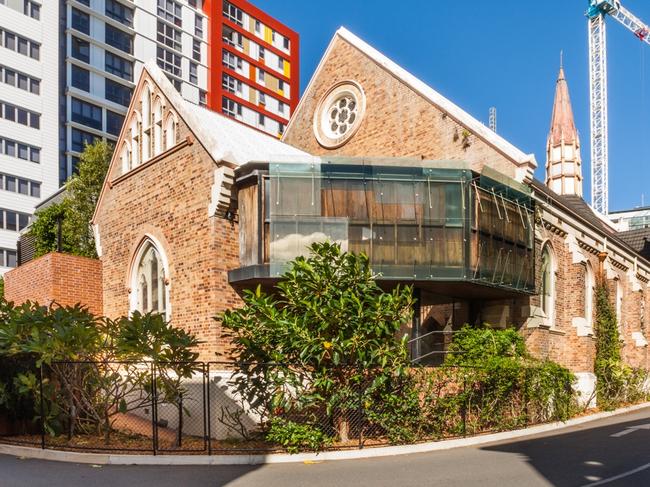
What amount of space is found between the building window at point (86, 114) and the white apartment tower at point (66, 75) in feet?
0.29

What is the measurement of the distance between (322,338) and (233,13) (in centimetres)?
6179

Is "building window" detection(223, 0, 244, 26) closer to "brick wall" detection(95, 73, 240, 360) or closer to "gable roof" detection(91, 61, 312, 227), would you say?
"gable roof" detection(91, 61, 312, 227)

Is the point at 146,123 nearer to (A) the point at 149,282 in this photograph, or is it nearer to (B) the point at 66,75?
(A) the point at 149,282

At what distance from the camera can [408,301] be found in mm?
13109

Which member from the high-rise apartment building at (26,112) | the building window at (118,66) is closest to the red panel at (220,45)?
the building window at (118,66)

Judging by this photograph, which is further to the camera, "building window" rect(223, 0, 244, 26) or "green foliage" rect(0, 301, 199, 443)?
"building window" rect(223, 0, 244, 26)

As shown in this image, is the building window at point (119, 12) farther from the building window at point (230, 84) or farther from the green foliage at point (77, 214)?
the green foliage at point (77, 214)

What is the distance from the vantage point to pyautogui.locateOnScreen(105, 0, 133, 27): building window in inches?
2344

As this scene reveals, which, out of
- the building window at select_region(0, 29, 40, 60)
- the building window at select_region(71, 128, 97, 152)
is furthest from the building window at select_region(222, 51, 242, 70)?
the building window at select_region(0, 29, 40, 60)

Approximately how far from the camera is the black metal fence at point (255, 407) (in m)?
12.7

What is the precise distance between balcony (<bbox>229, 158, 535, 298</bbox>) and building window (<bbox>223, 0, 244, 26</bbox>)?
5627 cm

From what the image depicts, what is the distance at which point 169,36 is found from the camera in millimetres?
64125

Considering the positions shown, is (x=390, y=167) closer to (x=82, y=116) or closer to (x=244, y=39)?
(x=82, y=116)

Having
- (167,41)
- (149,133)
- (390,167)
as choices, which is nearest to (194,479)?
(390,167)
